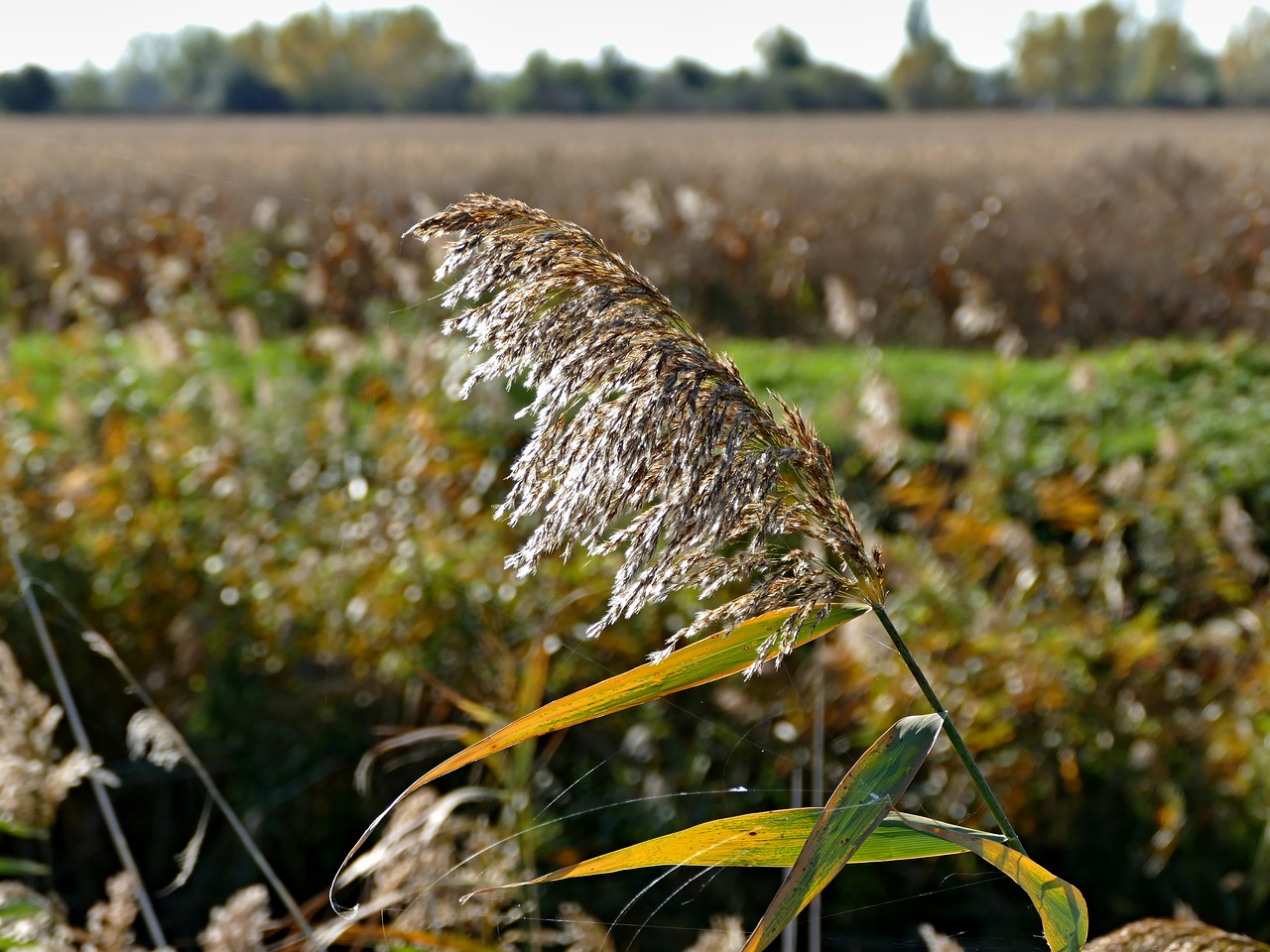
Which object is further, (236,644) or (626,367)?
(236,644)

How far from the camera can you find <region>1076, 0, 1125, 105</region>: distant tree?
3262cm

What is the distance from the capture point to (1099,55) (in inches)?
1321

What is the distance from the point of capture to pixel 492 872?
1783 mm

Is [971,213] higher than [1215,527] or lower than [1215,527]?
higher

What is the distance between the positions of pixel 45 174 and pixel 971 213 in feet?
25.3

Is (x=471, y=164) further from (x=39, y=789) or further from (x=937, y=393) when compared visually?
(x=39, y=789)

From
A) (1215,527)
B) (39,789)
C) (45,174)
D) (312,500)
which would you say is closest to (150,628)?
(312,500)

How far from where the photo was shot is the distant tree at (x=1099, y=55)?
107ft

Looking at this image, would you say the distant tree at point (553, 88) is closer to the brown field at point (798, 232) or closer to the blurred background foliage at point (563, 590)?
Answer: the brown field at point (798, 232)

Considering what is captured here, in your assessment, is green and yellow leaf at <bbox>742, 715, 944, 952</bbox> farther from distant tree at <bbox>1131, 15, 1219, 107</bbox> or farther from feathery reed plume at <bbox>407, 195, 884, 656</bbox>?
distant tree at <bbox>1131, 15, 1219, 107</bbox>

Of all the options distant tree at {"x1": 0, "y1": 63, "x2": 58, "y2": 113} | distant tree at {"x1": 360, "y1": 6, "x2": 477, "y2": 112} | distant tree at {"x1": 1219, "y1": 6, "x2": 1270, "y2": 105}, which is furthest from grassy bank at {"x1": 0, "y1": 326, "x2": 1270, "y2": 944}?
distant tree at {"x1": 360, "y1": 6, "x2": 477, "y2": 112}

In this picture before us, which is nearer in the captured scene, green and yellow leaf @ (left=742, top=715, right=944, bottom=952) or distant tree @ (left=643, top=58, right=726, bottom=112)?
green and yellow leaf @ (left=742, top=715, right=944, bottom=952)

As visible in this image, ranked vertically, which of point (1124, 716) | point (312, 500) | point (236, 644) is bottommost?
point (1124, 716)

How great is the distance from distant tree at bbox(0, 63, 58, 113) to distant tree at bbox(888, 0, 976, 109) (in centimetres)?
3533
